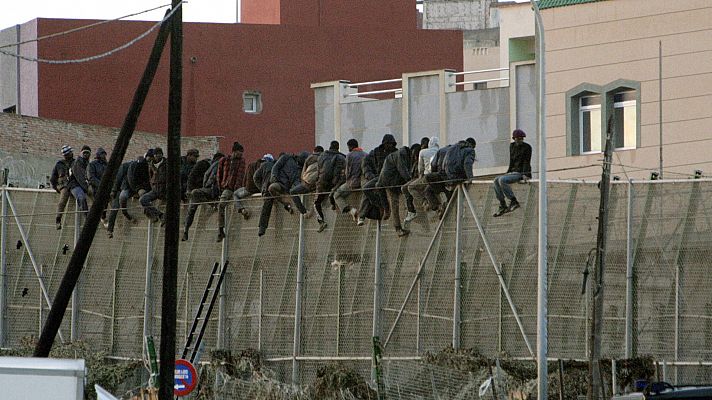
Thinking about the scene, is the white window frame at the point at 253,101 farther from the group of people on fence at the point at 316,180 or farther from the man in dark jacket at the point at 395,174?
the man in dark jacket at the point at 395,174

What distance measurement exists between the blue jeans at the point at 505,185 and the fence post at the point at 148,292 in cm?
862

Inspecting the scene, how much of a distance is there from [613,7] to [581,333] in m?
11.1

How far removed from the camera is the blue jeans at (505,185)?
90.2ft

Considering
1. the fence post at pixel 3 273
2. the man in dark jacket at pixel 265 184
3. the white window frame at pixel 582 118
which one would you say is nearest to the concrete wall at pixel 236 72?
the fence post at pixel 3 273

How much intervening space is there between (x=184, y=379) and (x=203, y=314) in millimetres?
6902

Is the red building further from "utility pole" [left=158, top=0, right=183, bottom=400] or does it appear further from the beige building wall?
"utility pole" [left=158, top=0, right=183, bottom=400]

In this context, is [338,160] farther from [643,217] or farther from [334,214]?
[643,217]

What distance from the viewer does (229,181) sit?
31.7 metres

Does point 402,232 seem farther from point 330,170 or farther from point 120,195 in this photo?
point 120,195

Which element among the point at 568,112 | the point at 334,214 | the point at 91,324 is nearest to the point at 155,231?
the point at 91,324

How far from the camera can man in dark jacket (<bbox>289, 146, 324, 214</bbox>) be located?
30031 millimetres

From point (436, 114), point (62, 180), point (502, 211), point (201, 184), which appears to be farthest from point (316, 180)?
point (436, 114)

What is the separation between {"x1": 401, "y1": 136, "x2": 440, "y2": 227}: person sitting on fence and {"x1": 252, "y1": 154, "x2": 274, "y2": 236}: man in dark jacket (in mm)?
3186

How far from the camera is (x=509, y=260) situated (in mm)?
27938
